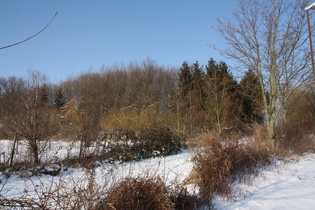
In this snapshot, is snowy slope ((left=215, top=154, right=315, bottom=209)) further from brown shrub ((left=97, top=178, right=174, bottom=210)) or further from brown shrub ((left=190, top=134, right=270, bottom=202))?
brown shrub ((left=97, top=178, right=174, bottom=210))

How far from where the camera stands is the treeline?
280 inches

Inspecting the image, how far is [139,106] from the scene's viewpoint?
65.8 feet

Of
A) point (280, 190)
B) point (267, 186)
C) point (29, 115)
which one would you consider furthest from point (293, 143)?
point (29, 115)

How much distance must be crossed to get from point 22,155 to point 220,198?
6.42 m

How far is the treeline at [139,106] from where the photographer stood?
7.12m

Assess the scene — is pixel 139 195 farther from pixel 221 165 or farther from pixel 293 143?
pixel 293 143

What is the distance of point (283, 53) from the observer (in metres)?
7.70

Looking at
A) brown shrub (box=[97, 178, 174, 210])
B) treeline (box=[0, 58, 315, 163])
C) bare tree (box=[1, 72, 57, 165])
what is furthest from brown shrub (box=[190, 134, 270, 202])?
bare tree (box=[1, 72, 57, 165])

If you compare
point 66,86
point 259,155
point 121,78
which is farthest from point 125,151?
point 66,86

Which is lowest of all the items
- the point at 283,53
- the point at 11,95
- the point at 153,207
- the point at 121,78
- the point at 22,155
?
the point at 153,207

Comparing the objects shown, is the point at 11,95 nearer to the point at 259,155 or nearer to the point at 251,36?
the point at 259,155

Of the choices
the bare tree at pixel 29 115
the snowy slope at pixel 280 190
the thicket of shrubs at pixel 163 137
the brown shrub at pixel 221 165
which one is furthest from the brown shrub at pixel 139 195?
the bare tree at pixel 29 115

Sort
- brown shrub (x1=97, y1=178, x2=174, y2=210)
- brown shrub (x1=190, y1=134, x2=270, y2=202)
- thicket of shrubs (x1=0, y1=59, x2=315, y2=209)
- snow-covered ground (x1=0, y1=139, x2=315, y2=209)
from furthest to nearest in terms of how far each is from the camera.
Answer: brown shrub (x1=190, y1=134, x2=270, y2=202) < snow-covered ground (x1=0, y1=139, x2=315, y2=209) < thicket of shrubs (x1=0, y1=59, x2=315, y2=209) < brown shrub (x1=97, y1=178, x2=174, y2=210)

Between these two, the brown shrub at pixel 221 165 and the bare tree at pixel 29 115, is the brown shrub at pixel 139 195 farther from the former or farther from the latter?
the bare tree at pixel 29 115
